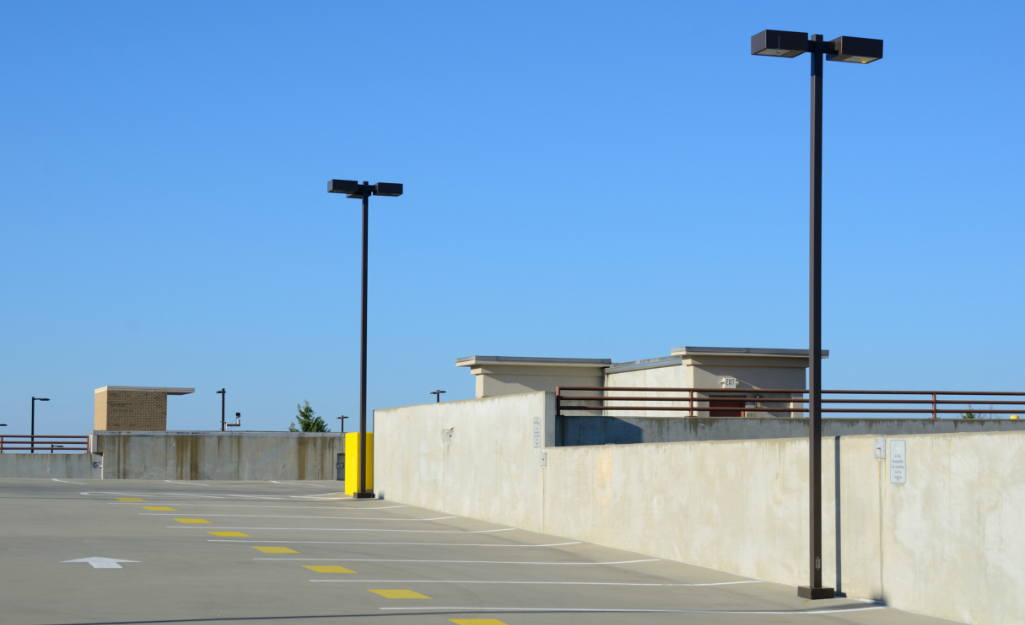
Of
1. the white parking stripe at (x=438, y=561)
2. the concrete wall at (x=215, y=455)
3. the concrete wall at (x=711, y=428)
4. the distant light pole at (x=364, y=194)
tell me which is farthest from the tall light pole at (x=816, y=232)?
the concrete wall at (x=215, y=455)

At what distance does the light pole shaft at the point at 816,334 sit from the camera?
1318 centimetres

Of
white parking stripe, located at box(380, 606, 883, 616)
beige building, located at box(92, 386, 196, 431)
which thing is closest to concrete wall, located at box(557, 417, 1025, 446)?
white parking stripe, located at box(380, 606, 883, 616)

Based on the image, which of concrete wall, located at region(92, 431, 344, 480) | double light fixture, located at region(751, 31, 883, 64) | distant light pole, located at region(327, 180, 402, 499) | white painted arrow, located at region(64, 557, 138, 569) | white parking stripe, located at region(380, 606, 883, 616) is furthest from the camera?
concrete wall, located at region(92, 431, 344, 480)

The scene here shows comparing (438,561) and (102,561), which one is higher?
(102,561)

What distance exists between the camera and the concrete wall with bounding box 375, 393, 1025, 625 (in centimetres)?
1135

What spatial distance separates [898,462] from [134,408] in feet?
125

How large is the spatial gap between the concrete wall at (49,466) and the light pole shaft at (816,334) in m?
33.8

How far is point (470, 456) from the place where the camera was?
25.5 metres

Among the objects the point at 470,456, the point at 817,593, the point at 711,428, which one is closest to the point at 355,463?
the point at 470,456

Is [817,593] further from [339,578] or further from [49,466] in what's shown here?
[49,466]

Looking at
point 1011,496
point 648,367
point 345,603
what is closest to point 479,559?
point 345,603

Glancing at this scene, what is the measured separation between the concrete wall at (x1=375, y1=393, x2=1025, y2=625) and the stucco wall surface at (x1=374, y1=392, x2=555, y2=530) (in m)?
0.06

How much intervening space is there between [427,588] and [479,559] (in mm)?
3677

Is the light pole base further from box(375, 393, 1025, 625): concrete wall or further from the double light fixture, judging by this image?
the double light fixture
